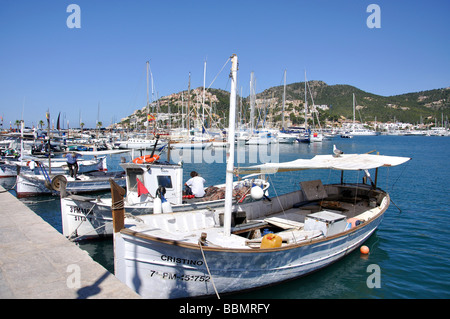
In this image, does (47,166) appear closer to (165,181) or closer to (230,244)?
(165,181)

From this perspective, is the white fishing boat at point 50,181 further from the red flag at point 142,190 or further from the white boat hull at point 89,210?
the red flag at point 142,190

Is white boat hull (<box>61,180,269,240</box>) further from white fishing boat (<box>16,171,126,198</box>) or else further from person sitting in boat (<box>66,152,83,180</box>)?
person sitting in boat (<box>66,152,83,180</box>)

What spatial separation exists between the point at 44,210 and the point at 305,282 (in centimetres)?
1644

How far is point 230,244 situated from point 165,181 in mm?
4954

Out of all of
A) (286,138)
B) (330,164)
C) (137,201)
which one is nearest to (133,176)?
(137,201)

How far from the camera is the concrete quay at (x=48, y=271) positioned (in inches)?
208

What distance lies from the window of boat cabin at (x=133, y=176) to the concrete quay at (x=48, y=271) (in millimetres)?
4337

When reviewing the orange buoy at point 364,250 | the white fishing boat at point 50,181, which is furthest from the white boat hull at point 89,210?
the white fishing boat at point 50,181

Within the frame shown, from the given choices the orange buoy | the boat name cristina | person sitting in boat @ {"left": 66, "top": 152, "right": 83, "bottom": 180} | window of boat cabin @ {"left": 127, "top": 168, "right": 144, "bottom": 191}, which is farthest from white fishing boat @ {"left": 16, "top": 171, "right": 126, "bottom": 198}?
the orange buoy

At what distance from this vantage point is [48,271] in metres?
6.05
